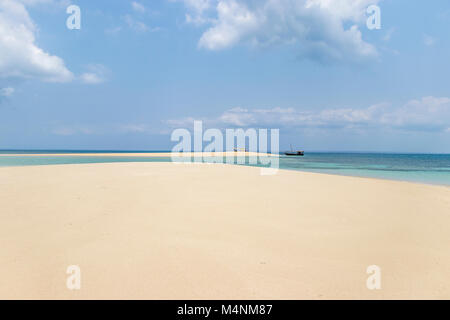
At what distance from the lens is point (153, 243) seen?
151 inches

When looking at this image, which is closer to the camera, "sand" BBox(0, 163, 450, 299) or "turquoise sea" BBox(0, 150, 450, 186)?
"sand" BBox(0, 163, 450, 299)

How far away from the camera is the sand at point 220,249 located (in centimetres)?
268

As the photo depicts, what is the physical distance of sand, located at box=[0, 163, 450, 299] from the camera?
8.80 ft

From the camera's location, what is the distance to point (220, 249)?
3.66 m

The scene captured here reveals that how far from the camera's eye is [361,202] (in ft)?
23.7

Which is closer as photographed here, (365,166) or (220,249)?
(220,249)

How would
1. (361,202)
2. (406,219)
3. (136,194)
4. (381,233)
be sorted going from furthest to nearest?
1. (136,194)
2. (361,202)
3. (406,219)
4. (381,233)

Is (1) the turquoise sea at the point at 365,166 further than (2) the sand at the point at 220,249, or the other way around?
(1) the turquoise sea at the point at 365,166

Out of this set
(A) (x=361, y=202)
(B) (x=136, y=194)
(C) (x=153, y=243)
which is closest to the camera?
(C) (x=153, y=243)

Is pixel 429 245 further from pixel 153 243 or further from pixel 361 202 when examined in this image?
pixel 153 243

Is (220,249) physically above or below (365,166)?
below
